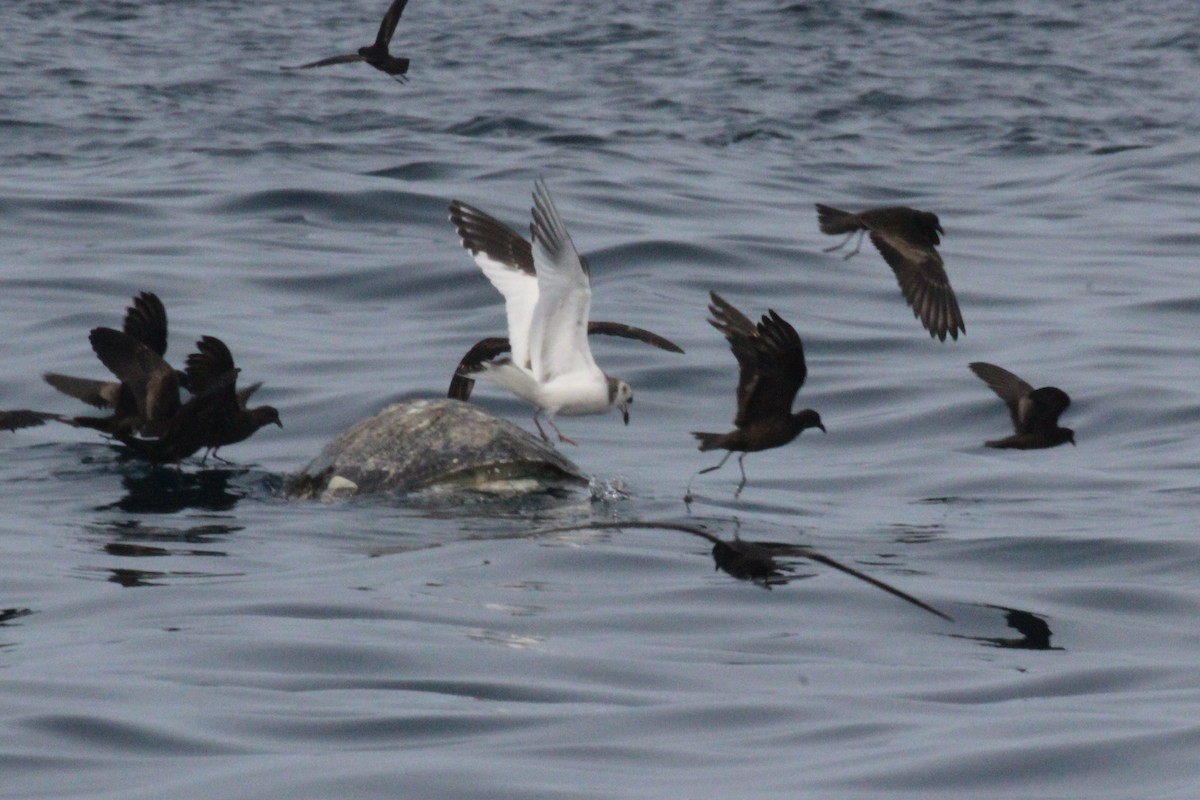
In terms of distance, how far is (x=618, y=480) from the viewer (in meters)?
12.4

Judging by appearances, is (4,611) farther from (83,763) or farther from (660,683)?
(660,683)

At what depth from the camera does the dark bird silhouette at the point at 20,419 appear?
12.7m

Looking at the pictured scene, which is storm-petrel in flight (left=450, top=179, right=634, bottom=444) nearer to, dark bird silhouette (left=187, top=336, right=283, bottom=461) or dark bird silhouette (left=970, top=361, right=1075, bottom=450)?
dark bird silhouette (left=187, top=336, right=283, bottom=461)

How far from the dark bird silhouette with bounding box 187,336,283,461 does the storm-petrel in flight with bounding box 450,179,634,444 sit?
1.71 metres

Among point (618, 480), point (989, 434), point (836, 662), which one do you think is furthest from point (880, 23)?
point (836, 662)

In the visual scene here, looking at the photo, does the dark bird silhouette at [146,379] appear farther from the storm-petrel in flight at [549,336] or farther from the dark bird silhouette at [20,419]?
the storm-petrel in flight at [549,336]

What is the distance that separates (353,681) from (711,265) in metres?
12.1

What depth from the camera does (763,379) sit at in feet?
36.2

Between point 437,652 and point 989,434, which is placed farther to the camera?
point 989,434

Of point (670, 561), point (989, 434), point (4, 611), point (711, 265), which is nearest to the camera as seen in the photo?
point (4, 611)

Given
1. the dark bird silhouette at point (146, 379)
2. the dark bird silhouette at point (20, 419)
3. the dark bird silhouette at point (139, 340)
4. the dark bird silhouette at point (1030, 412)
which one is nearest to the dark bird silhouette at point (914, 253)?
the dark bird silhouette at point (1030, 412)

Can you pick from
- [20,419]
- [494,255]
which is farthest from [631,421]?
[20,419]

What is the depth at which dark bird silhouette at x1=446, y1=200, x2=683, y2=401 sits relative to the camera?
42.5 ft

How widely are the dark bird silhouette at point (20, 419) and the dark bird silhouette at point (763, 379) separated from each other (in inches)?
172
